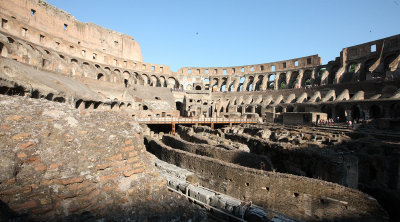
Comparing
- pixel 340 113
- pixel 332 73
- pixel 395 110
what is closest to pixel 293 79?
pixel 332 73

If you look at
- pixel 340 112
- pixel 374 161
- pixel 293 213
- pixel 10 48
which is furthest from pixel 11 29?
pixel 340 112

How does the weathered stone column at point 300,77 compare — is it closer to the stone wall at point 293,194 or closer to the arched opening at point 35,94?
the stone wall at point 293,194

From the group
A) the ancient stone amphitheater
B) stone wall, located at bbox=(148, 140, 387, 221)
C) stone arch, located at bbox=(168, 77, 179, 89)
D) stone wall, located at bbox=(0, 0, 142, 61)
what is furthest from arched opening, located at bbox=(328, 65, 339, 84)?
stone wall, located at bbox=(0, 0, 142, 61)

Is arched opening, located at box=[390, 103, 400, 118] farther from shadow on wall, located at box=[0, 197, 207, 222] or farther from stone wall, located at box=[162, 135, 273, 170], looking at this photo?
shadow on wall, located at box=[0, 197, 207, 222]

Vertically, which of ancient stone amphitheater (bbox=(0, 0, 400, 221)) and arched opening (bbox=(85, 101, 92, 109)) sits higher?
arched opening (bbox=(85, 101, 92, 109))

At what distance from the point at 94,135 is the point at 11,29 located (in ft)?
117

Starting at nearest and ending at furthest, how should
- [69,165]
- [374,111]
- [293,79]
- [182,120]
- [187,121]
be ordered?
1. [69,165]
2. [374,111]
3. [182,120]
4. [187,121]
5. [293,79]

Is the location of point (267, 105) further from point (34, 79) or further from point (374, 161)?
point (34, 79)

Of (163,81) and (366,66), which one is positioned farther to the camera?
(163,81)

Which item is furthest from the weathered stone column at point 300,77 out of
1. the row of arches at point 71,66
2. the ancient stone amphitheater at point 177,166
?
the row of arches at point 71,66

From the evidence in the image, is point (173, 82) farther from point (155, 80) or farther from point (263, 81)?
point (263, 81)

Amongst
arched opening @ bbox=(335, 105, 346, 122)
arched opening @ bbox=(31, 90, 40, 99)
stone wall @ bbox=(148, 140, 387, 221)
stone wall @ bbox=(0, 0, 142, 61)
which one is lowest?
stone wall @ bbox=(148, 140, 387, 221)

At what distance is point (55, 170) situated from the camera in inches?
122

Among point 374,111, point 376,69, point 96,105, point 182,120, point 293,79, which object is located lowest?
point 182,120
